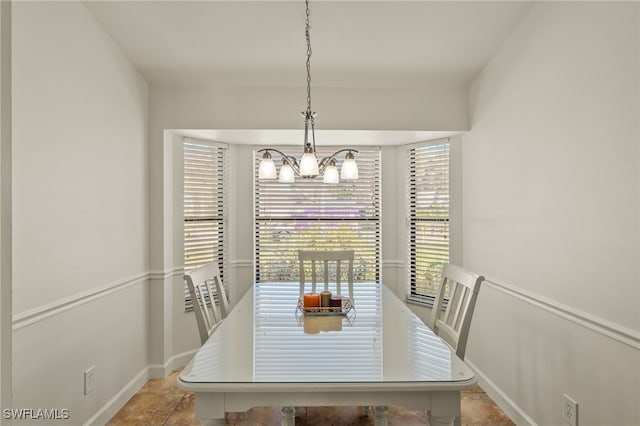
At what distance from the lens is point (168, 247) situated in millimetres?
3350

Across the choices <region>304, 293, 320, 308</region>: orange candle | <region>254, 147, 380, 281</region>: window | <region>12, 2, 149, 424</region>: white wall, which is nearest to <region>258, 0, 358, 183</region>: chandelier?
<region>304, 293, 320, 308</region>: orange candle

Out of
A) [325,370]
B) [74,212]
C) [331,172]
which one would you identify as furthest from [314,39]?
[325,370]

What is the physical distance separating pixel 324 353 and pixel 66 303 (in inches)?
59.1

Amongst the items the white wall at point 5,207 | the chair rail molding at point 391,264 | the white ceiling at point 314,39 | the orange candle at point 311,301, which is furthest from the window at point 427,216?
the white wall at point 5,207

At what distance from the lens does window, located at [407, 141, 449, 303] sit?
3.66 meters

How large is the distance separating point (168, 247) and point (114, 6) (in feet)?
6.04

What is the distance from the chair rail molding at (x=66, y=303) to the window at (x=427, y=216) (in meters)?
2.60

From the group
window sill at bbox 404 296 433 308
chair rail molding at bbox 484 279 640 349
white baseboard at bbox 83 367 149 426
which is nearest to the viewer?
chair rail molding at bbox 484 279 640 349

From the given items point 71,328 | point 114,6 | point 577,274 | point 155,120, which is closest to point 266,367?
point 71,328

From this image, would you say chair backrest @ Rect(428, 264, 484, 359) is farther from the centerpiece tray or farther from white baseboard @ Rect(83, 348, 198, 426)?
white baseboard @ Rect(83, 348, 198, 426)

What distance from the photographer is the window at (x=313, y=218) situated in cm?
413

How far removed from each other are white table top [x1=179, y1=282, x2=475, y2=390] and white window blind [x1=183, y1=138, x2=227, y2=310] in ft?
4.86

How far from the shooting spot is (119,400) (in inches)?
107

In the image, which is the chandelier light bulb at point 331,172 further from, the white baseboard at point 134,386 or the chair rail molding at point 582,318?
the white baseboard at point 134,386
